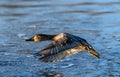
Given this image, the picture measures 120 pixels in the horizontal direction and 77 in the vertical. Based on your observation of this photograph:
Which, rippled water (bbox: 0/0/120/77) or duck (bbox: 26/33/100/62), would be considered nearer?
duck (bbox: 26/33/100/62)

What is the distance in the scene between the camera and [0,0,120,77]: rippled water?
30.4ft

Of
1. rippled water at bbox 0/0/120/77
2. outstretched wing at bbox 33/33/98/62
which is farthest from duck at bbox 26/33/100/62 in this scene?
rippled water at bbox 0/0/120/77

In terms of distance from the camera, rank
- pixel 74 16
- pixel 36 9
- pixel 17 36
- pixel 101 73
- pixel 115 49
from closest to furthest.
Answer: pixel 101 73
pixel 115 49
pixel 17 36
pixel 74 16
pixel 36 9

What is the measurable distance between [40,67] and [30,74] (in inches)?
22.2

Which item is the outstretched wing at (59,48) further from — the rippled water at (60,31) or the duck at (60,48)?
the rippled water at (60,31)

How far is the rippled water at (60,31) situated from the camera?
9266 millimetres

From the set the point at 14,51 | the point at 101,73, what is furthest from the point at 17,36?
the point at 101,73

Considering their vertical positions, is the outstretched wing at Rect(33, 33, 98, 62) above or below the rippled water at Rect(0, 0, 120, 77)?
above

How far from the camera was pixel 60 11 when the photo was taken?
51.3 feet

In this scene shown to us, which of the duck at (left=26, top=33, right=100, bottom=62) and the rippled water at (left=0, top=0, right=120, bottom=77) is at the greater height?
the duck at (left=26, top=33, right=100, bottom=62)

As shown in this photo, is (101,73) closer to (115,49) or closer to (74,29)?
(115,49)

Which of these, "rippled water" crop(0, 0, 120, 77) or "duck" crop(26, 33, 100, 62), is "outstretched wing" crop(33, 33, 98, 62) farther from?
"rippled water" crop(0, 0, 120, 77)

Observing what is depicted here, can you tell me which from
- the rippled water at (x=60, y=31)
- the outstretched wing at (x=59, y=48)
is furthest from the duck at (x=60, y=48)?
the rippled water at (x=60, y=31)

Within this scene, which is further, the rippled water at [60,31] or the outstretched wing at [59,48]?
the rippled water at [60,31]
